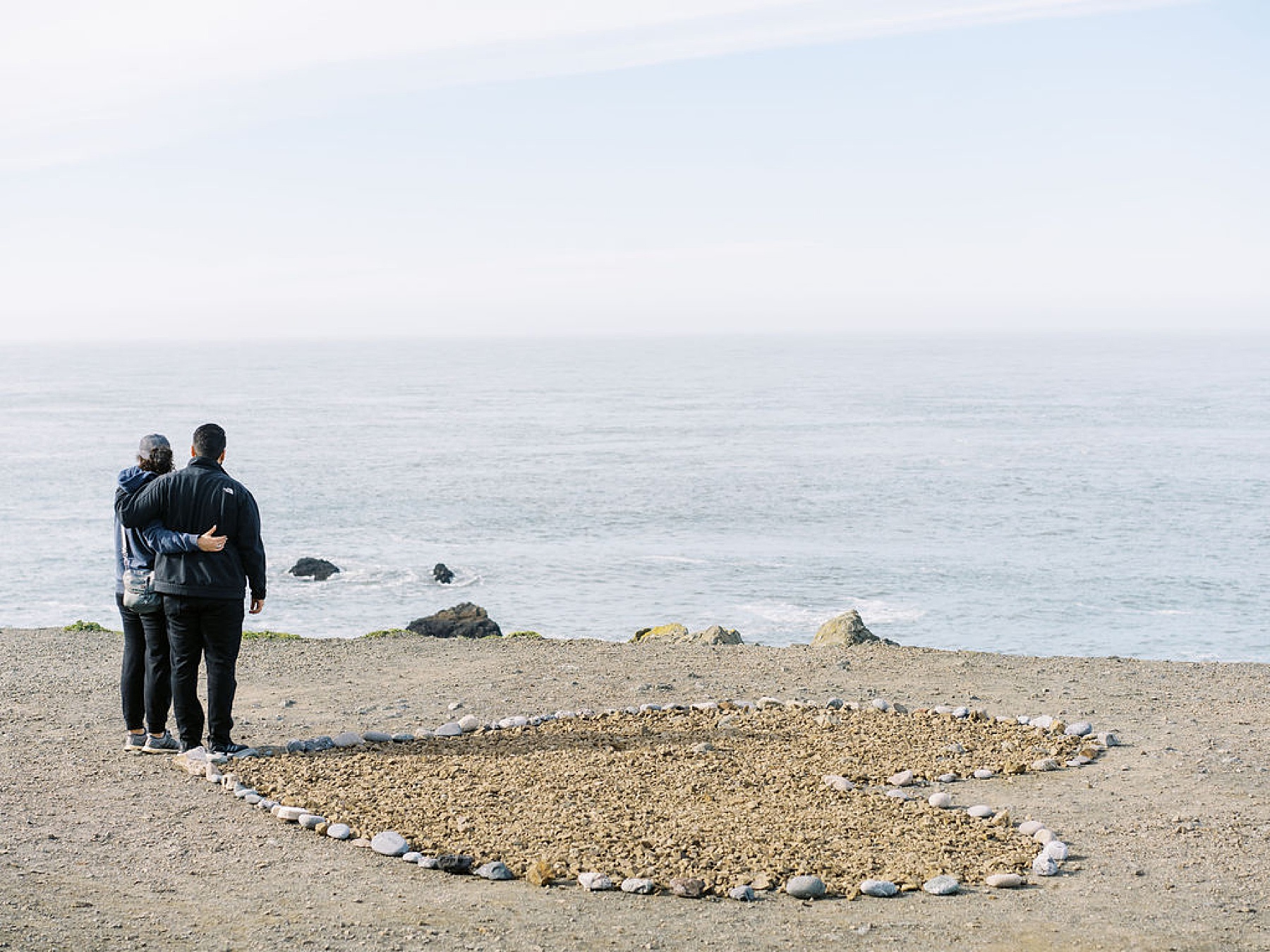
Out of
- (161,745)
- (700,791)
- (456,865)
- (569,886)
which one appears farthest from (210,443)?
(700,791)

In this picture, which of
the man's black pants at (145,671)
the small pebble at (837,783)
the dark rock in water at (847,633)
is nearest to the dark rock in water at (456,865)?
the small pebble at (837,783)

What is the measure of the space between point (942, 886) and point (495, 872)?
2.51 meters

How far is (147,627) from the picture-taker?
9258 millimetres

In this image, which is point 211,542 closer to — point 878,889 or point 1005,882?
point 878,889

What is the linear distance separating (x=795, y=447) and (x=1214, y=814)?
6179 centimetres

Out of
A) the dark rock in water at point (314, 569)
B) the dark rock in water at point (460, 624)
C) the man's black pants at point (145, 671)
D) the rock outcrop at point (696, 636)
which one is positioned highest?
the man's black pants at point (145, 671)

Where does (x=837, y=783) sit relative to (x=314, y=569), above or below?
above

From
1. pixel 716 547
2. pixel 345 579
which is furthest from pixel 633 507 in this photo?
pixel 345 579

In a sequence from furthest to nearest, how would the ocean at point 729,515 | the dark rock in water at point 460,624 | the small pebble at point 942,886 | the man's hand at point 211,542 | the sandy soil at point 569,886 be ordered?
the ocean at point 729,515
the dark rock in water at point 460,624
the man's hand at point 211,542
the small pebble at point 942,886
the sandy soil at point 569,886

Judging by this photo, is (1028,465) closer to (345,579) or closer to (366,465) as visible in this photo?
(366,465)

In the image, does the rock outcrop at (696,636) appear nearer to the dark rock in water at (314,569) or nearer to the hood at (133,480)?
the hood at (133,480)

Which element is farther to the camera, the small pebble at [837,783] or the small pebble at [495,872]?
the small pebble at [837,783]

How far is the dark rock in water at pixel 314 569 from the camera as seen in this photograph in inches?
1393

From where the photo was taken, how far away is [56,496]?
51250mm
